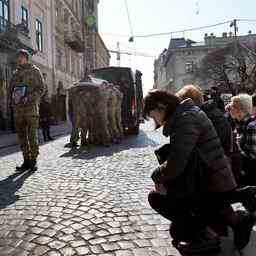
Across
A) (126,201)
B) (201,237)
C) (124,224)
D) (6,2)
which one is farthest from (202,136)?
(6,2)

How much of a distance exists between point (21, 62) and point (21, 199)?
2.89 meters

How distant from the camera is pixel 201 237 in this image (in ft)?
10.8

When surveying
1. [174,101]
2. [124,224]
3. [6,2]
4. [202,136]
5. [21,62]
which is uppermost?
[6,2]

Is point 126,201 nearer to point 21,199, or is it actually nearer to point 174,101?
point 21,199

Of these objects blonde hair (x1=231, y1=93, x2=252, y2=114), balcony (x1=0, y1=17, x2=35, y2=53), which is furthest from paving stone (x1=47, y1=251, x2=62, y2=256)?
balcony (x1=0, y1=17, x2=35, y2=53)

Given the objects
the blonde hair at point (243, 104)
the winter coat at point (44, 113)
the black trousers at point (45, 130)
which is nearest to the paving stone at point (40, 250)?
the blonde hair at point (243, 104)

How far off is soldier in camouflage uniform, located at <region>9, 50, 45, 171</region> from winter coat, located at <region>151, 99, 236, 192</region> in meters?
4.29

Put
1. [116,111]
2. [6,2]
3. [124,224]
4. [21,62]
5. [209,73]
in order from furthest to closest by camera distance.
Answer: [209,73] → [6,2] → [116,111] → [21,62] → [124,224]

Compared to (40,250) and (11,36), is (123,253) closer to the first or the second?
(40,250)

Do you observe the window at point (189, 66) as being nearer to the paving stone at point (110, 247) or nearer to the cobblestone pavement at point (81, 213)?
the cobblestone pavement at point (81, 213)

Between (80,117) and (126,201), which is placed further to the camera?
(80,117)

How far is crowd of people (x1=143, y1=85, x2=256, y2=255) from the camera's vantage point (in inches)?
120

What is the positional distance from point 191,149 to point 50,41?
3073 cm

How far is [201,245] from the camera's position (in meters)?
3.24
